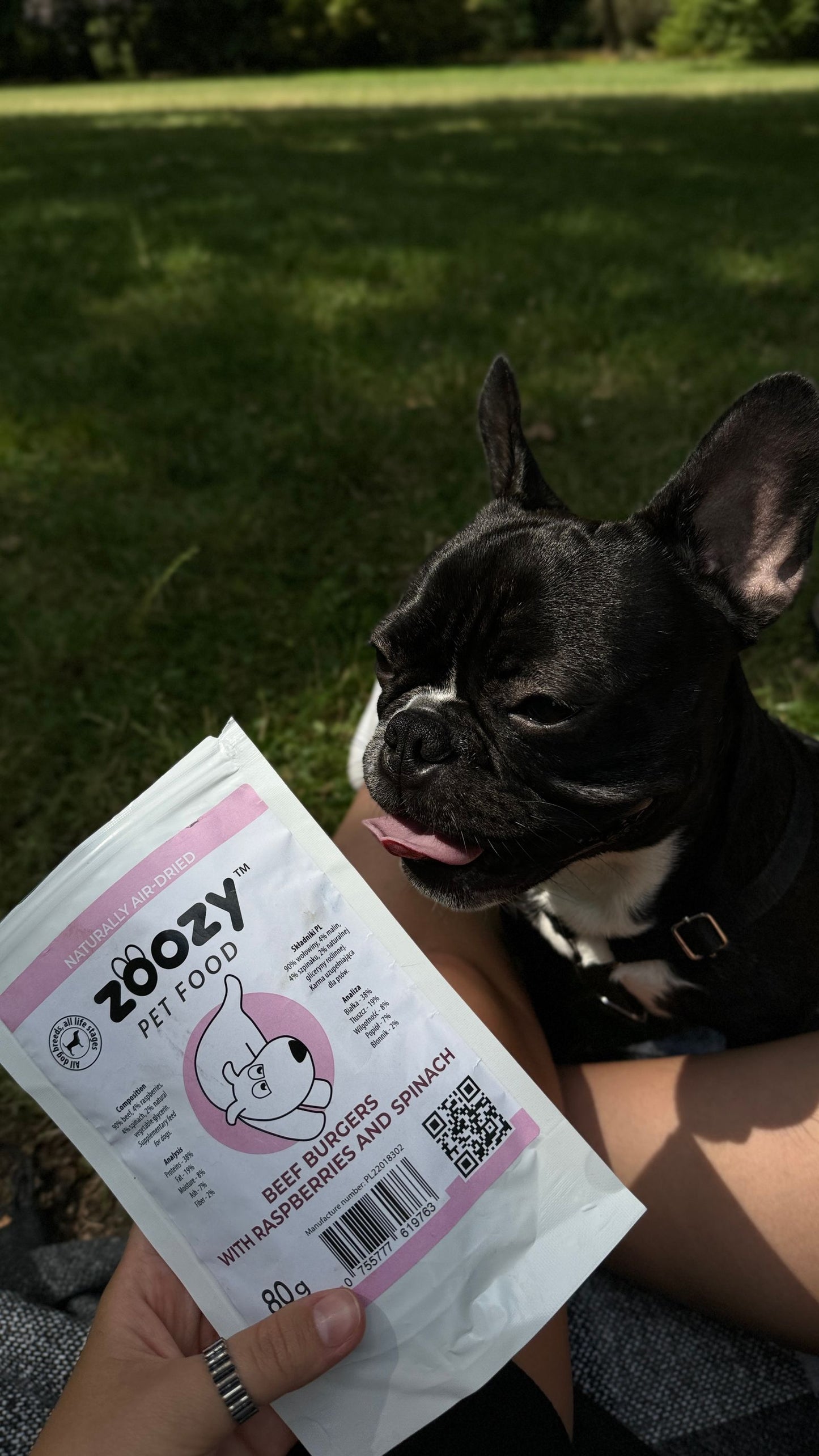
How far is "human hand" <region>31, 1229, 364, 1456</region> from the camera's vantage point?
1109mm

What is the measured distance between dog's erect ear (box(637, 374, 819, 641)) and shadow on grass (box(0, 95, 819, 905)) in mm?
1508

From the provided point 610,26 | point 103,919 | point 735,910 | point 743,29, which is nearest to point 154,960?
point 103,919

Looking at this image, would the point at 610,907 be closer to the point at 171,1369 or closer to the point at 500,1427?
the point at 500,1427

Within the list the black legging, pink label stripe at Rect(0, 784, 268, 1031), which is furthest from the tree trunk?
the black legging

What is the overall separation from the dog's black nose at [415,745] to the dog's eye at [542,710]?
0.43 feet

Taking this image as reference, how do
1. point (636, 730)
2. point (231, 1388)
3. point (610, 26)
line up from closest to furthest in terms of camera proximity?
point (231, 1388) < point (636, 730) < point (610, 26)

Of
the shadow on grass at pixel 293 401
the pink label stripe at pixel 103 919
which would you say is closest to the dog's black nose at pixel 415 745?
the pink label stripe at pixel 103 919

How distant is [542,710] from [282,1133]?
0.76 metres

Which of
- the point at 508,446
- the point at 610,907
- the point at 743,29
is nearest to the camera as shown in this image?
the point at 610,907

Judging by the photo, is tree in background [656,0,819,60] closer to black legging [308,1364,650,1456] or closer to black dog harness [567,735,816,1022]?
black dog harness [567,735,816,1022]

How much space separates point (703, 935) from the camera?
1.83 metres

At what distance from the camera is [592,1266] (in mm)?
1270

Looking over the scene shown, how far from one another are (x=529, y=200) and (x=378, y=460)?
4790 millimetres

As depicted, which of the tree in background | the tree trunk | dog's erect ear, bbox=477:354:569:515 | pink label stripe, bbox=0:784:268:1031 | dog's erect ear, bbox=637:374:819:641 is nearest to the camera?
pink label stripe, bbox=0:784:268:1031
